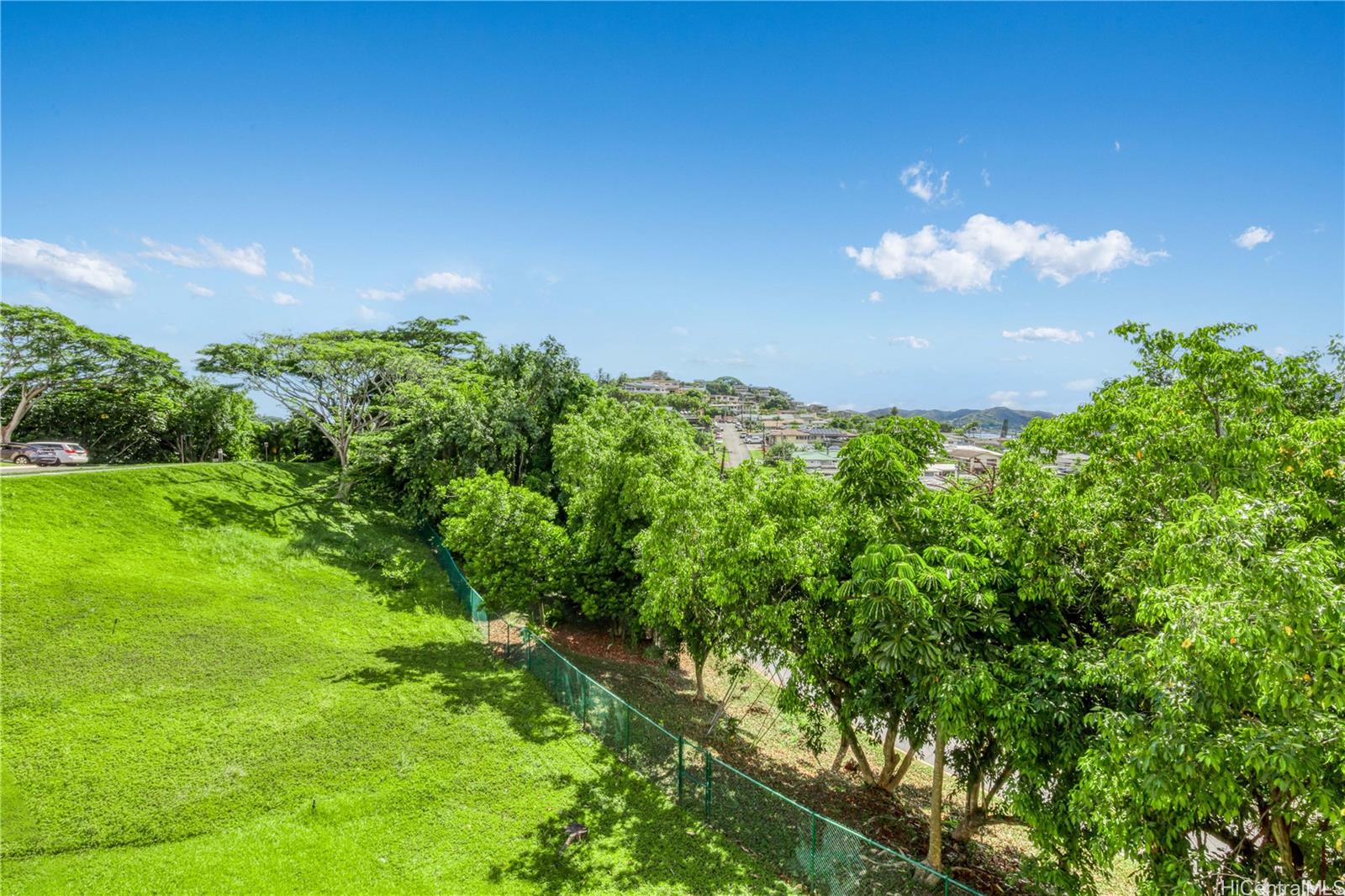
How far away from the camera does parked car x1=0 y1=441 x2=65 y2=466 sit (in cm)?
2639

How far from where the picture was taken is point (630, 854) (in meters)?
9.45

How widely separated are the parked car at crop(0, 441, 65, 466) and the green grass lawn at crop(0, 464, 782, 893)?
10457 millimetres

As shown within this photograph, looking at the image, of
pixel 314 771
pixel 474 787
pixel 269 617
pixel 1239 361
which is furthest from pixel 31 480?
pixel 1239 361

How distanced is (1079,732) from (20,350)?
4348 centimetres

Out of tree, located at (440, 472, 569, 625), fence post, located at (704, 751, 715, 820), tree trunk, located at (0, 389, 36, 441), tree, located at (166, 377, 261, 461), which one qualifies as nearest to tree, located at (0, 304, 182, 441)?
tree trunk, located at (0, 389, 36, 441)

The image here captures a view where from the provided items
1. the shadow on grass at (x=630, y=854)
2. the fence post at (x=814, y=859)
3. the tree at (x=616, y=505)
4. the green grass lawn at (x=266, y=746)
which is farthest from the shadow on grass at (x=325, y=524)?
the fence post at (x=814, y=859)

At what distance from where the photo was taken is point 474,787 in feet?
35.5

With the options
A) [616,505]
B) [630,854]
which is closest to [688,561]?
[630,854]

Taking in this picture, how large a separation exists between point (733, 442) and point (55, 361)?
375ft

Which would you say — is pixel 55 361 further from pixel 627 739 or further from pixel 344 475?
pixel 627 739

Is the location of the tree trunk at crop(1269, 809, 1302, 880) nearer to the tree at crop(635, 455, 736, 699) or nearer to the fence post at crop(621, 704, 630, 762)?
the tree at crop(635, 455, 736, 699)

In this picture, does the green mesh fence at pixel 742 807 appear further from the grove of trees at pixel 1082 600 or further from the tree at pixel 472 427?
the tree at pixel 472 427

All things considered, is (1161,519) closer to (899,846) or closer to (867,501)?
(867,501)

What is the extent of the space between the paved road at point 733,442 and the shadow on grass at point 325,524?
274 ft
